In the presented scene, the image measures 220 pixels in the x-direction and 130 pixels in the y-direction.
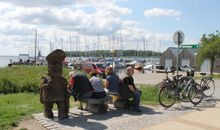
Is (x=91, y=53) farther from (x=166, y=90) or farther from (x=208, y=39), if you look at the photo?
(x=166, y=90)

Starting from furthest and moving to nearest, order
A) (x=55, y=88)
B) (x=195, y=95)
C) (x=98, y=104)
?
(x=195, y=95) → (x=98, y=104) → (x=55, y=88)

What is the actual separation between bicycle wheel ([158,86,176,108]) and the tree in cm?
3379

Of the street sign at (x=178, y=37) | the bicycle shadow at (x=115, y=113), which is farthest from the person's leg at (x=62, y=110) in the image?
the street sign at (x=178, y=37)

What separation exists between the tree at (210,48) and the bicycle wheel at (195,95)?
32.7m

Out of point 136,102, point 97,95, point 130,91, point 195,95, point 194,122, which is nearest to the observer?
point 194,122

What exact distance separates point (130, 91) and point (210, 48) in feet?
118

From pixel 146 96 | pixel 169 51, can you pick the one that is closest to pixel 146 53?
pixel 169 51

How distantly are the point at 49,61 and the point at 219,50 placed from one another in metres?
38.0

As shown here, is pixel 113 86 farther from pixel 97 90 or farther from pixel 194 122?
pixel 194 122

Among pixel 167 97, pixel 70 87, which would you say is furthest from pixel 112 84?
pixel 167 97

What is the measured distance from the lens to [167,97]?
13414mm

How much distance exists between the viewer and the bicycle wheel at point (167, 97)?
43.2ft

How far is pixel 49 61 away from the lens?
10609mm

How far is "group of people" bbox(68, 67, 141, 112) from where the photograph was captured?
11539 millimetres
